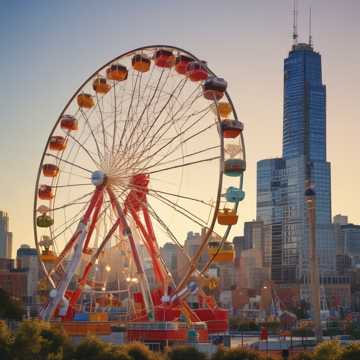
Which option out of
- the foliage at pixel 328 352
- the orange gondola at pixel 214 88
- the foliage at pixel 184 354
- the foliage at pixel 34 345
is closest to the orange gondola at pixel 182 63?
the orange gondola at pixel 214 88

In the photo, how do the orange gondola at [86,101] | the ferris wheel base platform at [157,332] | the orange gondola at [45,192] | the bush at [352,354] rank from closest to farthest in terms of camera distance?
the bush at [352,354] → the ferris wheel base platform at [157,332] → the orange gondola at [86,101] → the orange gondola at [45,192]

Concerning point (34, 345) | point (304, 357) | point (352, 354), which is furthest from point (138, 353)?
point (352, 354)

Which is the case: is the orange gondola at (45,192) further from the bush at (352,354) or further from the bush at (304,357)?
the bush at (352,354)

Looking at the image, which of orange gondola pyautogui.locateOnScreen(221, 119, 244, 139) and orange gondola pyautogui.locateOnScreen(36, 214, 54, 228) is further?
orange gondola pyautogui.locateOnScreen(36, 214, 54, 228)

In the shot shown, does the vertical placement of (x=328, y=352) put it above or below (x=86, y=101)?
below

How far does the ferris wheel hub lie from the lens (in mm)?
63188

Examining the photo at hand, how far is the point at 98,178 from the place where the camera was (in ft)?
207

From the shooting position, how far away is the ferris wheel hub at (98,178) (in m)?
63.2

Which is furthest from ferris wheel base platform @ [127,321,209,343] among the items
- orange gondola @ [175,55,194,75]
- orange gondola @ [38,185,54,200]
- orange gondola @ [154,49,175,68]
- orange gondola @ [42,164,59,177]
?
orange gondola @ [154,49,175,68]

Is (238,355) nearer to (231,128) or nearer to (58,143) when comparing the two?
(231,128)

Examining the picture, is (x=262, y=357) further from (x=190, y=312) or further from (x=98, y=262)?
(x=98, y=262)

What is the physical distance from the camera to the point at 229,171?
61562 mm

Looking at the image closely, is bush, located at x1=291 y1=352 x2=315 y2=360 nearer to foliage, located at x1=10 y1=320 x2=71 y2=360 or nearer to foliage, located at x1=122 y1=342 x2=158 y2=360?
foliage, located at x1=122 y1=342 x2=158 y2=360

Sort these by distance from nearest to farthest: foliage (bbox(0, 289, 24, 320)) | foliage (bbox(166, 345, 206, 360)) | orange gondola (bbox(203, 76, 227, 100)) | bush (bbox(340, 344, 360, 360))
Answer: bush (bbox(340, 344, 360, 360)) → foliage (bbox(166, 345, 206, 360)) → orange gondola (bbox(203, 76, 227, 100)) → foliage (bbox(0, 289, 24, 320))
